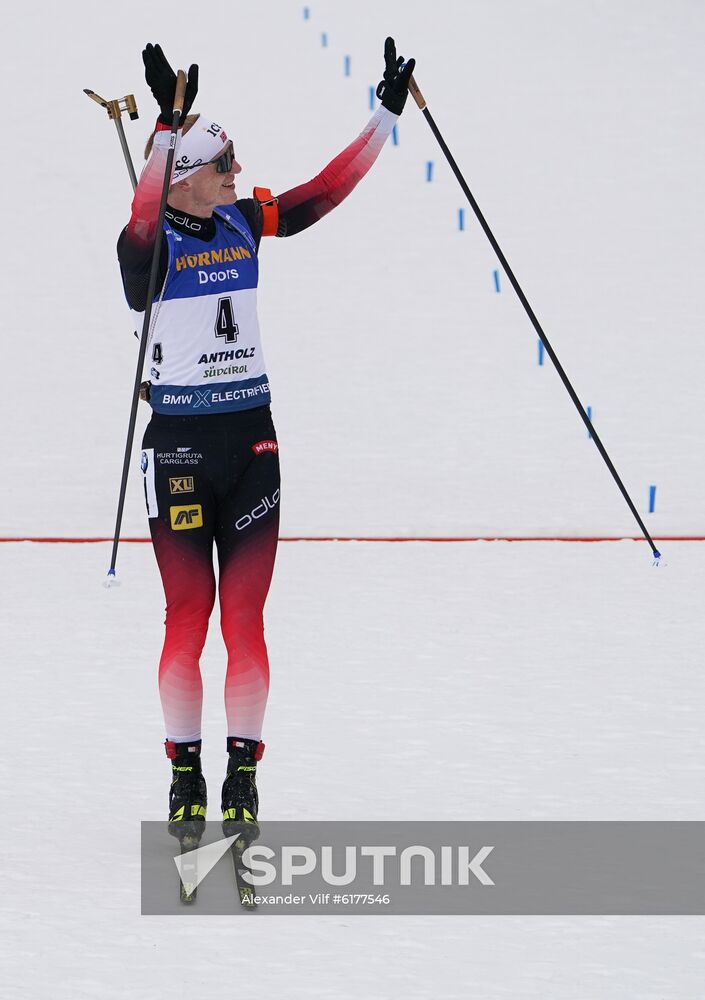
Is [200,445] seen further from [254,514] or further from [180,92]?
[180,92]

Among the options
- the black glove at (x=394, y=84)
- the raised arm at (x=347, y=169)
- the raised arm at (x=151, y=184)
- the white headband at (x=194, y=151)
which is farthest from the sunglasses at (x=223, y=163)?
the black glove at (x=394, y=84)

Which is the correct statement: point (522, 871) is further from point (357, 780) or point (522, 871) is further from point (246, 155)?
point (246, 155)

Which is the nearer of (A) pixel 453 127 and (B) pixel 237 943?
(B) pixel 237 943

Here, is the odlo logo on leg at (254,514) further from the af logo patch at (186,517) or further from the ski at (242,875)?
the ski at (242,875)

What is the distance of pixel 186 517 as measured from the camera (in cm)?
439

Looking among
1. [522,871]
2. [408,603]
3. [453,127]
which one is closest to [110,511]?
[408,603]

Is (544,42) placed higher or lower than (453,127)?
higher

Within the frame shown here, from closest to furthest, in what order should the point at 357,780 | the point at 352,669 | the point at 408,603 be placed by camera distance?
the point at 357,780, the point at 352,669, the point at 408,603

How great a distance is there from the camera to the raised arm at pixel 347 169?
4.77 metres

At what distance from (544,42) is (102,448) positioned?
8088mm

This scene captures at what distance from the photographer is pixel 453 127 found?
13922 millimetres

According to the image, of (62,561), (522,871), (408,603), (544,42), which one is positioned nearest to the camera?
(522,871)

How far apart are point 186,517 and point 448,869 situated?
106 cm

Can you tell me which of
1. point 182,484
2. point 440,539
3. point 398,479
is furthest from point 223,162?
point 398,479
